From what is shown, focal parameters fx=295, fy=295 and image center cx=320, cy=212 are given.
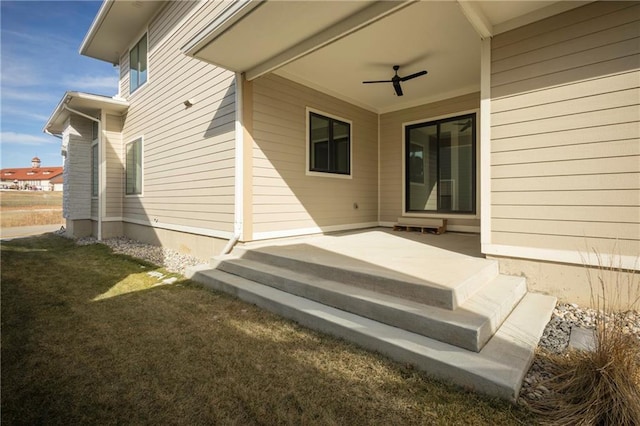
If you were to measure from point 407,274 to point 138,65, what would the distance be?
9.05 meters

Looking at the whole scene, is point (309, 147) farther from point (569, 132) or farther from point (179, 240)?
point (569, 132)

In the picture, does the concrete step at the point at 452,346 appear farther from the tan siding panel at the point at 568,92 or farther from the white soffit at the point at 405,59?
the white soffit at the point at 405,59

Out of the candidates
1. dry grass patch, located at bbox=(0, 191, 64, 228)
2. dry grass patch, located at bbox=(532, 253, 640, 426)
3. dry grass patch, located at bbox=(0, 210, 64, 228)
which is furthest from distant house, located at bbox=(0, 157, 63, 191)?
dry grass patch, located at bbox=(532, 253, 640, 426)

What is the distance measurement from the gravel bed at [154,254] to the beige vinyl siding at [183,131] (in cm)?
60

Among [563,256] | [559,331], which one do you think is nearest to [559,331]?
[559,331]

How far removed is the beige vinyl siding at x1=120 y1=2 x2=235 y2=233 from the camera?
4.96 m

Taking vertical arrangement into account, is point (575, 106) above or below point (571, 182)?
above

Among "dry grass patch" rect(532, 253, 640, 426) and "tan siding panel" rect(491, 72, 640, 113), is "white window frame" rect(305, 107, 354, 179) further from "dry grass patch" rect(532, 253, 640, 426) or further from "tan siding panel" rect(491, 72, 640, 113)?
"dry grass patch" rect(532, 253, 640, 426)

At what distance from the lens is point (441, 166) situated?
6355mm

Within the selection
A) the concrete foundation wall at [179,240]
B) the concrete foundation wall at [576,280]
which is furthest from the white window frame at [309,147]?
the concrete foundation wall at [576,280]

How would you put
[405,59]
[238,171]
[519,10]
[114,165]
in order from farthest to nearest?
[114,165] < [405,59] < [238,171] < [519,10]

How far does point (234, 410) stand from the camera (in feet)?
5.59

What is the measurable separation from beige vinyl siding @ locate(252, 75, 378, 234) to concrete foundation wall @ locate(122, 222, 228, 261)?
1009 mm

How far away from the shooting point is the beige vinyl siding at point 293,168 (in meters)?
4.80
